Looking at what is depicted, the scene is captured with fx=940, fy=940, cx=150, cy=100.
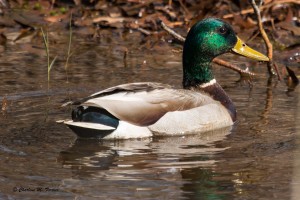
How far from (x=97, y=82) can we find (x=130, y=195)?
14.2 feet

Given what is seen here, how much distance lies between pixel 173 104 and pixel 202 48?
111cm

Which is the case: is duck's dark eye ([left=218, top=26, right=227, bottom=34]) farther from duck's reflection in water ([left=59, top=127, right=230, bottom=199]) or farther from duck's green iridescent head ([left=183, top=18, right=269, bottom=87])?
duck's reflection in water ([left=59, top=127, right=230, bottom=199])

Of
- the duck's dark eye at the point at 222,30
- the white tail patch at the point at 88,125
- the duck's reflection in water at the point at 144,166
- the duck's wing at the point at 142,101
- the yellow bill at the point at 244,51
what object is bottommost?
the duck's reflection in water at the point at 144,166

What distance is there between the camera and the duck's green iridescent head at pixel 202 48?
1027 centimetres

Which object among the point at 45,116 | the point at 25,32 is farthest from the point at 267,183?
the point at 25,32

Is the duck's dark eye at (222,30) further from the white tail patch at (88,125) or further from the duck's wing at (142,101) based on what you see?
the white tail patch at (88,125)

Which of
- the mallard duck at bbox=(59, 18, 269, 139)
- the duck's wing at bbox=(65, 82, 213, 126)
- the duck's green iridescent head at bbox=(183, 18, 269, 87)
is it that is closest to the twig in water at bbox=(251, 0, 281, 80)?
the mallard duck at bbox=(59, 18, 269, 139)

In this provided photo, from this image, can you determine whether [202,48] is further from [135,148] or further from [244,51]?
[135,148]

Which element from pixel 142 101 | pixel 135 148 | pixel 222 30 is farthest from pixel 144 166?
pixel 222 30

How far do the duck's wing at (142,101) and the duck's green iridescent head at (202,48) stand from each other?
1.81 feet

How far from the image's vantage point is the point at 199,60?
1034cm

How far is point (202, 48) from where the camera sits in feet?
33.8

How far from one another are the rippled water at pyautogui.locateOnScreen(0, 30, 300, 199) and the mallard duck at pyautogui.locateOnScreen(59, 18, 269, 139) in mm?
143

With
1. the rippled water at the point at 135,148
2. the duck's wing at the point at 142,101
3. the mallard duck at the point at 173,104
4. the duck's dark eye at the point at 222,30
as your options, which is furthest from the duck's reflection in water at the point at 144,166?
the duck's dark eye at the point at 222,30
